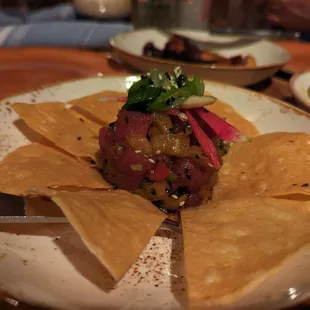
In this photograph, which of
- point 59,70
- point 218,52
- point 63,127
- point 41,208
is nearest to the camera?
point 41,208

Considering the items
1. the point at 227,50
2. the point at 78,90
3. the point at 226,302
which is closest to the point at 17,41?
the point at 78,90

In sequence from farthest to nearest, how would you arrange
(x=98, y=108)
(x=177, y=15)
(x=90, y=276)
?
(x=177, y=15) < (x=98, y=108) < (x=90, y=276)

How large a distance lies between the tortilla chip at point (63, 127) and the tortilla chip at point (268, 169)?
1.58ft

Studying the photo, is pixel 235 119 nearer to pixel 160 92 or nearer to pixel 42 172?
pixel 160 92

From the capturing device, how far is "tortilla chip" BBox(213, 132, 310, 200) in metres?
1.42

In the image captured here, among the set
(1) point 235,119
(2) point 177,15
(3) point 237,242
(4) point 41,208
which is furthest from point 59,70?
(2) point 177,15

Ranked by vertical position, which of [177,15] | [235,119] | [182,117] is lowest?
[177,15]

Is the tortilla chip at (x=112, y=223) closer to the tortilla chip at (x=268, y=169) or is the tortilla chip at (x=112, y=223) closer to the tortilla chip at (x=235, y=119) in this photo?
the tortilla chip at (x=268, y=169)

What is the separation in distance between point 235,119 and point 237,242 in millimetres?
794

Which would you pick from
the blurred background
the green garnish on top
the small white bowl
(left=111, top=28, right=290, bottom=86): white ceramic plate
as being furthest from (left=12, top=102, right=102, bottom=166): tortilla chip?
the blurred background

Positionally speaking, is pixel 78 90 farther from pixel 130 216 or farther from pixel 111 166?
pixel 130 216

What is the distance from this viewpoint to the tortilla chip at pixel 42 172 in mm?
1324

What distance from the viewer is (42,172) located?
1.40 metres

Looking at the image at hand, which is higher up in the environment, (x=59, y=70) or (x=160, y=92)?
(x=160, y=92)
